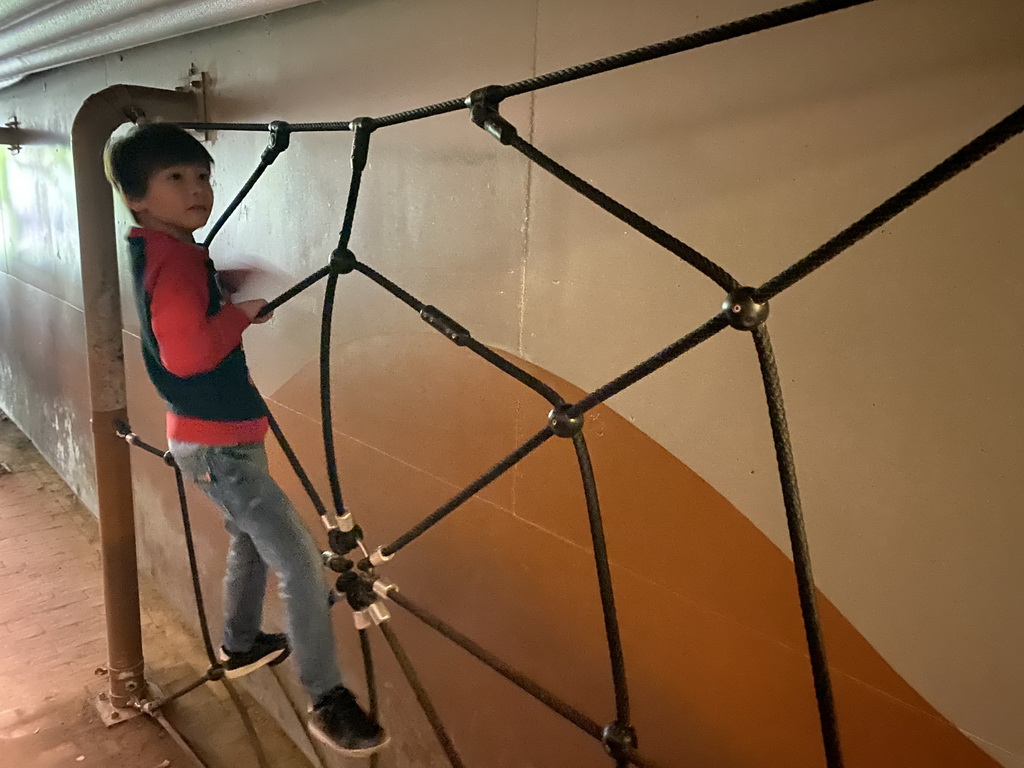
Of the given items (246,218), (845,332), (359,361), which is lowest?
(359,361)

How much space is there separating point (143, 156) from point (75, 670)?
172 centimetres

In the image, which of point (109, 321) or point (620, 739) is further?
point (109, 321)

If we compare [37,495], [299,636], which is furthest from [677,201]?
Result: [37,495]

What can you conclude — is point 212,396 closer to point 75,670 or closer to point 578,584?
point 578,584

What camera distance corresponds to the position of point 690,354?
0.95 m

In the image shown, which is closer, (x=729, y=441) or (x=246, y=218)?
(x=729, y=441)

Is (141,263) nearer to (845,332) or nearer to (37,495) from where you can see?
(845,332)

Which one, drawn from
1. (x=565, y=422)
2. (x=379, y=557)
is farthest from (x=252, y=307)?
(x=565, y=422)

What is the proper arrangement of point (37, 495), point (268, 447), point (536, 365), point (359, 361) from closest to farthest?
point (536, 365) < point (359, 361) < point (268, 447) < point (37, 495)

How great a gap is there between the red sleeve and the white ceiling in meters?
0.55

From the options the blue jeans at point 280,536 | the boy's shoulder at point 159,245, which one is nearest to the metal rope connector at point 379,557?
the blue jeans at point 280,536

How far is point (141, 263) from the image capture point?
1149 millimetres

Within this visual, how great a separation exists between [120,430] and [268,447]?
0.31 metres

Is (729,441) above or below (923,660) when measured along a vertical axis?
above
